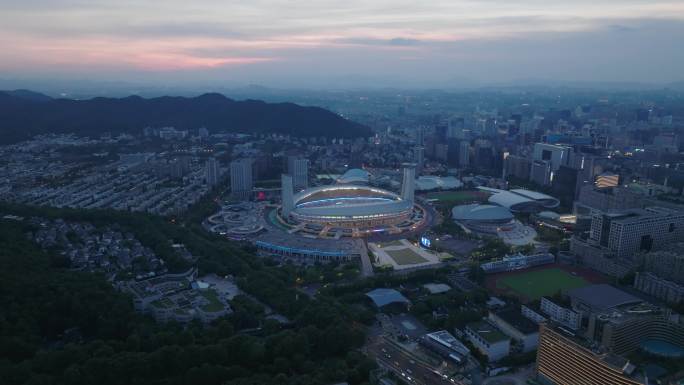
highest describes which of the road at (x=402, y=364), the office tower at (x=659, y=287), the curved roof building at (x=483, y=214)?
the curved roof building at (x=483, y=214)

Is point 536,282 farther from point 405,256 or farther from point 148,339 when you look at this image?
point 148,339

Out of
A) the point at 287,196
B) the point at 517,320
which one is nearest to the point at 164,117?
the point at 287,196

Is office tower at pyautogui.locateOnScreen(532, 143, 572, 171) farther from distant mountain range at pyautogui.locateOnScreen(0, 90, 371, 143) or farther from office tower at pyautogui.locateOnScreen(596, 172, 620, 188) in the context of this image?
distant mountain range at pyautogui.locateOnScreen(0, 90, 371, 143)

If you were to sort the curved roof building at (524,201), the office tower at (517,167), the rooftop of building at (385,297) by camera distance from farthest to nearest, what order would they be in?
the office tower at (517,167)
the curved roof building at (524,201)
the rooftop of building at (385,297)

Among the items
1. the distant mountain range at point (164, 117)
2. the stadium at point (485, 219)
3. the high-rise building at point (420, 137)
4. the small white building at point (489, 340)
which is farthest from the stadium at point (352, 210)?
the distant mountain range at point (164, 117)

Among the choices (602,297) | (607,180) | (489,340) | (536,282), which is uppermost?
(607,180)

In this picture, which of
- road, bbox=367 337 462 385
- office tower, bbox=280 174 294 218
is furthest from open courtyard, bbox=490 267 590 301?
office tower, bbox=280 174 294 218

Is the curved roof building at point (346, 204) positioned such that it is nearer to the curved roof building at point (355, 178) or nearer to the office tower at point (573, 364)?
the curved roof building at point (355, 178)
